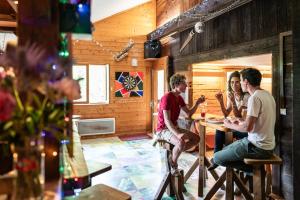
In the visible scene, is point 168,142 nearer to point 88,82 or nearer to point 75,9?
point 75,9

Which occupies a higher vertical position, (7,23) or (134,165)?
(7,23)

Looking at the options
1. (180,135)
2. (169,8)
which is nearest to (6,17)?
(180,135)

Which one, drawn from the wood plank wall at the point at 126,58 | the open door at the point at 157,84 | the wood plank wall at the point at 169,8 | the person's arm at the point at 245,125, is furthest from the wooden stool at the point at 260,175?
the wood plank wall at the point at 126,58

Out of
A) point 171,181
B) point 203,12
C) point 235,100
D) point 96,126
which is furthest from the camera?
point 96,126

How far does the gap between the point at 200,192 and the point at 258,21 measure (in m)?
2.30

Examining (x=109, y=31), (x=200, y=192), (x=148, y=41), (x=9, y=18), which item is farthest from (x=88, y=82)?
(x=200, y=192)

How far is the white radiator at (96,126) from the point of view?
6.50m

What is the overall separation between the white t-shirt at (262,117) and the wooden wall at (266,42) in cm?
33

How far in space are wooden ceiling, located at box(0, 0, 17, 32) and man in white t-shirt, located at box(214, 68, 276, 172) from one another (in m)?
2.33

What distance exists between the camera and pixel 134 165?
444 centimetres

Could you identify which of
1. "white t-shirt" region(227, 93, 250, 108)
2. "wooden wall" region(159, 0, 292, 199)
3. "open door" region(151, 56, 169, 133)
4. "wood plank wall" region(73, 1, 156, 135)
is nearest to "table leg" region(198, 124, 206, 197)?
"white t-shirt" region(227, 93, 250, 108)

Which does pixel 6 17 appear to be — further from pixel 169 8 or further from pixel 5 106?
pixel 169 8

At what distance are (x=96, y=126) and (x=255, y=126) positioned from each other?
4.91 m

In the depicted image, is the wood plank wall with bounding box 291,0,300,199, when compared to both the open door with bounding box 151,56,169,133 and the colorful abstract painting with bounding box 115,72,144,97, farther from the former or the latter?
the colorful abstract painting with bounding box 115,72,144,97
